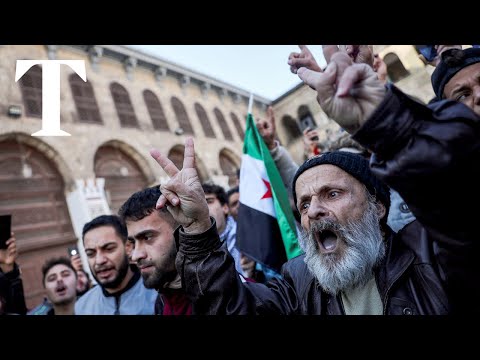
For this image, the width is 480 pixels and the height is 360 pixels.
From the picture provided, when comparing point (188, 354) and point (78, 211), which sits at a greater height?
point (78, 211)

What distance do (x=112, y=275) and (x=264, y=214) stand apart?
1.61 m

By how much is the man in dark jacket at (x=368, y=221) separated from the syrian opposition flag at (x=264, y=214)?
118 cm

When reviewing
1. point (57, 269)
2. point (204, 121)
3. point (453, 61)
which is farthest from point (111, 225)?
point (204, 121)

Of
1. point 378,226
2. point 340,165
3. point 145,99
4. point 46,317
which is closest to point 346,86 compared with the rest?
point 340,165

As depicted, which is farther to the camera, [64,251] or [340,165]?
[64,251]

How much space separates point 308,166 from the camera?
1.83 meters

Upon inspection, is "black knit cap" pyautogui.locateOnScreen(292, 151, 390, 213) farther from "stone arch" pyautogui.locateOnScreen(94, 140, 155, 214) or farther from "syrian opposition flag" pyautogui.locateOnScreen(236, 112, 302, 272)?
"stone arch" pyautogui.locateOnScreen(94, 140, 155, 214)

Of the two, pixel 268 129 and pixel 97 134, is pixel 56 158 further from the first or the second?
pixel 268 129

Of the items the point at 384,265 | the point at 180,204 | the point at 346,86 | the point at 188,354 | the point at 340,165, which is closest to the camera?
the point at 346,86

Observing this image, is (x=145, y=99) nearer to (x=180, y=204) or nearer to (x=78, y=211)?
(x=78, y=211)

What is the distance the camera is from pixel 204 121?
15.6 metres

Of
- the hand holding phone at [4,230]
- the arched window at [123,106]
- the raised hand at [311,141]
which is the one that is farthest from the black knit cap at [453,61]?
the arched window at [123,106]

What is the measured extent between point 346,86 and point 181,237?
1.07 metres

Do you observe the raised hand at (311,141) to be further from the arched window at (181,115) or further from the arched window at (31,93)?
the arched window at (181,115)
